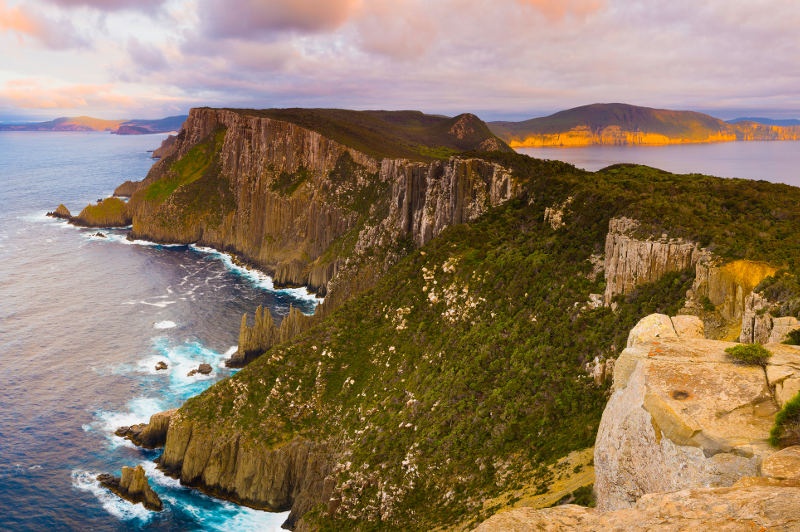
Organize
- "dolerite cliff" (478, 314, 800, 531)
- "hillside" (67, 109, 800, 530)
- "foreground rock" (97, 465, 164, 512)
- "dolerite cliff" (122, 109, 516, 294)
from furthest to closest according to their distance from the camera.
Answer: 1. "dolerite cliff" (122, 109, 516, 294)
2. "foreground rock" (97, 465, 164, 512)
3. "hillside" (67, 109, 800, 530)
4. "dolerite cliff" (478, 314, 800, 531)

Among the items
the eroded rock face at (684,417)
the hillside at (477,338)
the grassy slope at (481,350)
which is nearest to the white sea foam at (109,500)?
the hillside at (477,338)

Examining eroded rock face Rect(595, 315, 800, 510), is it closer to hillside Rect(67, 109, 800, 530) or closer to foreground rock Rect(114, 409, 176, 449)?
hillside Rect(67, 109, 800, 530)

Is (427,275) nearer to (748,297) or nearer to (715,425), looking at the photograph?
(748,297)

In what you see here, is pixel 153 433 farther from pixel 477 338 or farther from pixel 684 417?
pixel 684 417

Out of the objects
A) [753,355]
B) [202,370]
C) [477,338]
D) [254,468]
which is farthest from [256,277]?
[753,355]

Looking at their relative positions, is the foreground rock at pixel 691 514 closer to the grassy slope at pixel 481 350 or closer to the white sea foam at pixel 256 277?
the grassy slope at pixel 481 350

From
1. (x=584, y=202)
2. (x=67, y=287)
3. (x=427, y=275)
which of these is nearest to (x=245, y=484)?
(x=427, y=275)

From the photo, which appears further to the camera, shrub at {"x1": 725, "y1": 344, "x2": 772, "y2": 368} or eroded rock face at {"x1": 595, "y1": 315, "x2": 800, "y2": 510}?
shrub at {"x1": 725, "y1": 344, "x2": 772, "y2": 368}

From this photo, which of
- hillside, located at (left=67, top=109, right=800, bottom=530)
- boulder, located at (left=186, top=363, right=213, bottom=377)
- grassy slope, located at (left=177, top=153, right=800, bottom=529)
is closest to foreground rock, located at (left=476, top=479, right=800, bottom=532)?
hillside, located at (left=67, top=109, right=800, bottom=530)
